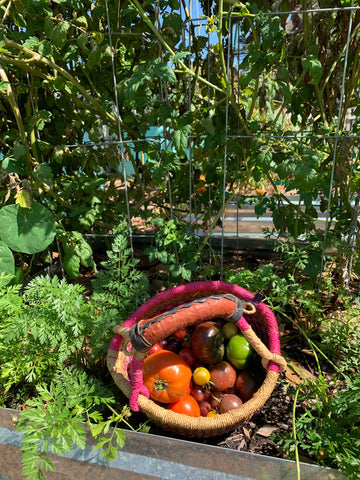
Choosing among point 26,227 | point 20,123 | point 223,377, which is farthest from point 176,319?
point 20,123

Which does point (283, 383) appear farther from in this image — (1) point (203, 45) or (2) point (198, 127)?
(1) point (203, 45)

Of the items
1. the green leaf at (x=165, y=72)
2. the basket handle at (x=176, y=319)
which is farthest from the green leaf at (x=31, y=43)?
the basket handle at (x=176, y=319)

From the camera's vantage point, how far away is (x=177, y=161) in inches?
57.9

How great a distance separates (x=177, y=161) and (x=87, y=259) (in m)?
0.65

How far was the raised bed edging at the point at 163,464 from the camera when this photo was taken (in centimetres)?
89

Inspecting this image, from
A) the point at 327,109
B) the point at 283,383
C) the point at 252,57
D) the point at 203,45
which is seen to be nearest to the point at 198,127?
the point at 203,45

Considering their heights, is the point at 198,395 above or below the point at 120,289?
below

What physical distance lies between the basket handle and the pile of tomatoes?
0.55 feet

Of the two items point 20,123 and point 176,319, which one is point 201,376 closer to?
point 176,319

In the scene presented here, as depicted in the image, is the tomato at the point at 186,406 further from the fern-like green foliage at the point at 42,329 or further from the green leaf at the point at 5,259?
the green leaf at the point at 5,259

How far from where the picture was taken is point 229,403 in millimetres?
1114

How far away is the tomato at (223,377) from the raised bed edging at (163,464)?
0.86ft

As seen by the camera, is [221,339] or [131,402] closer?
[131,402]

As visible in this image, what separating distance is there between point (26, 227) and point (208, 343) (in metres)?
0.94
